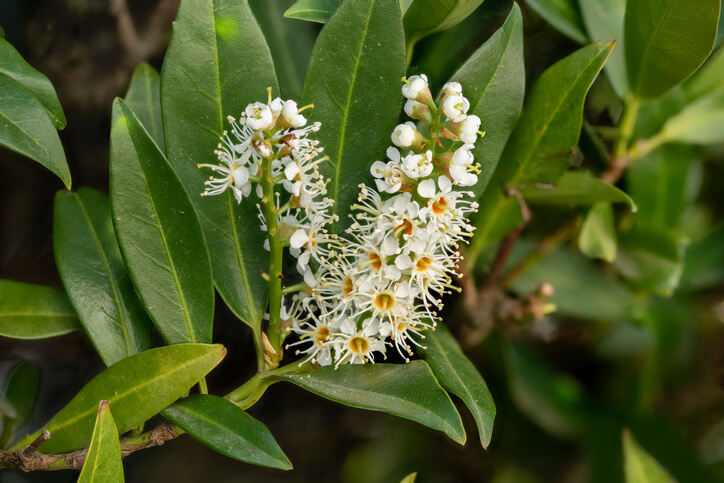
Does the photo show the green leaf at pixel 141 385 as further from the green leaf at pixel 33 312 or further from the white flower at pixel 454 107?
the white flower at pixel 454 107

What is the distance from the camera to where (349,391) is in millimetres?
812

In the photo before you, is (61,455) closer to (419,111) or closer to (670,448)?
(419,111)

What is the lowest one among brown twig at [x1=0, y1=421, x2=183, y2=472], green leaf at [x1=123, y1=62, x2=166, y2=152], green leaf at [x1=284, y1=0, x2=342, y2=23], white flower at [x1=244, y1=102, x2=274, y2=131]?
brown twig at [x1=0, y1=421, x2=183, y2=472]

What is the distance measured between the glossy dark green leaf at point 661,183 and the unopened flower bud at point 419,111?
699 millimetres

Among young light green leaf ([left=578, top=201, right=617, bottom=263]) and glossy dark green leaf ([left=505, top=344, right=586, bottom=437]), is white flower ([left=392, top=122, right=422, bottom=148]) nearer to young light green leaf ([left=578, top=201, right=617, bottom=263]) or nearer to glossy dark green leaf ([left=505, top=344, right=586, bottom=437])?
young light green leaf ([left=578, top=201, right=617, bottom=263])

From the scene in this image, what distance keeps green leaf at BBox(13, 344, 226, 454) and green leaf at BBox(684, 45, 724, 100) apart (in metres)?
1.16

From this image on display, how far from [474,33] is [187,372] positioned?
33.2 inches

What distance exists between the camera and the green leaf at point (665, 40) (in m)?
0.93

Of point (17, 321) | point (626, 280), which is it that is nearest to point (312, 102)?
point (17, 321)

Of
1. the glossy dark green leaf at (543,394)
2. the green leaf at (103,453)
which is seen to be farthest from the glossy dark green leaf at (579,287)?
the green leaf at (103,453)

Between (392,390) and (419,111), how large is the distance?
15.3 inches

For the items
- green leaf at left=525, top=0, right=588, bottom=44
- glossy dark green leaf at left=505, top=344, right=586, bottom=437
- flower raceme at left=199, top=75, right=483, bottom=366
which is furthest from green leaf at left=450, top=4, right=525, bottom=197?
glossy dark green leaf at left=505, top=344, right=586, bottom=437

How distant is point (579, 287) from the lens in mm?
1401

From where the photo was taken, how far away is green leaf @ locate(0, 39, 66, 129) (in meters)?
0.82
